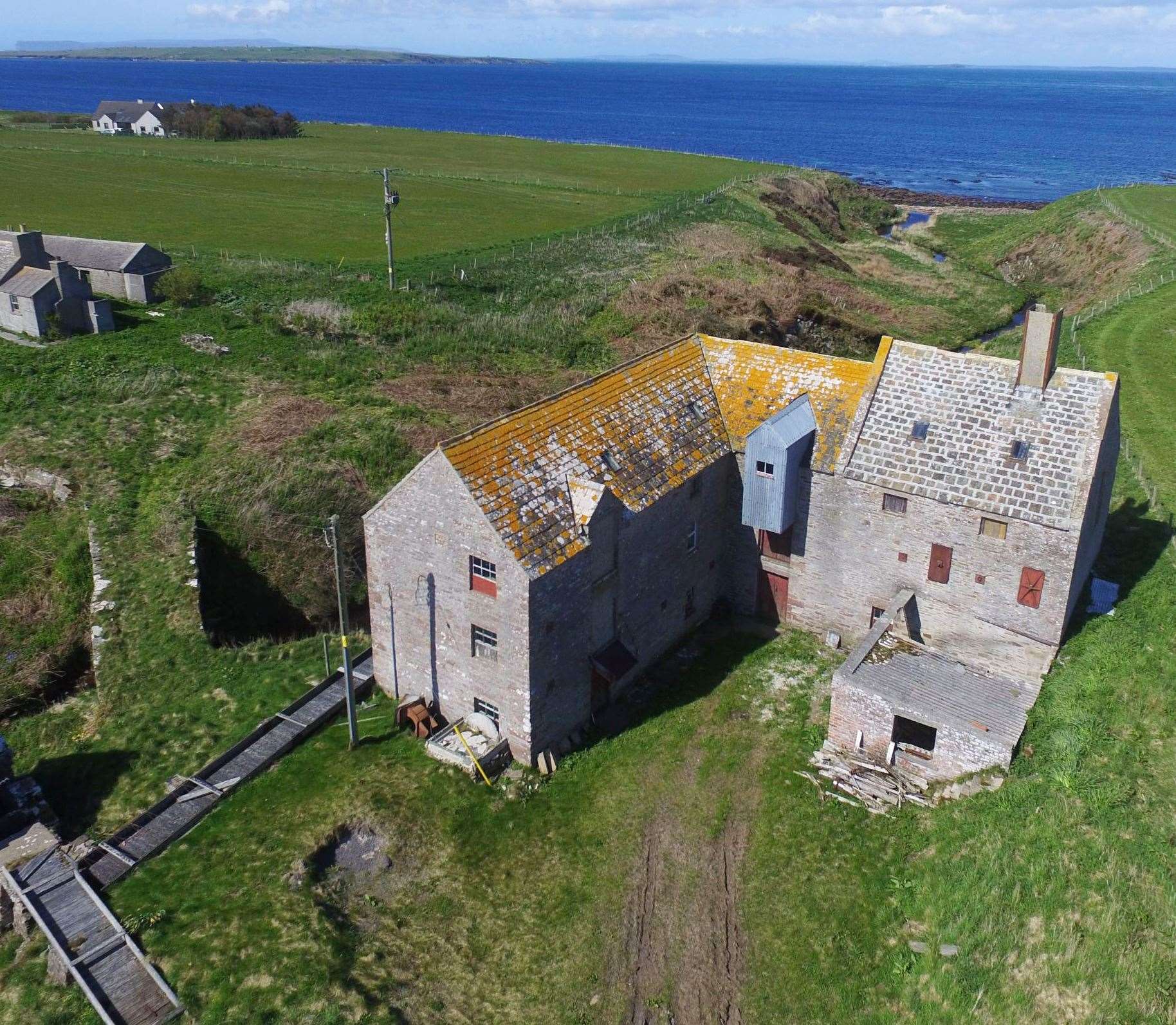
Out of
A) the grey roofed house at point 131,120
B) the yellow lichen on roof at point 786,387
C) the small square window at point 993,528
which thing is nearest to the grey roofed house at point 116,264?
the yellow lichen on roof at point 786,387

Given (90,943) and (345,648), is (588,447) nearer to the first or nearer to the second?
(345,648)

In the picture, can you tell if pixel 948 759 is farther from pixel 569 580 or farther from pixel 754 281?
pixel 754 281

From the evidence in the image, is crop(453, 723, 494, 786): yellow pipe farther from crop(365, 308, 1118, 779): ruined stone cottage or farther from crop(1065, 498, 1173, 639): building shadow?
crop(1065, 498, 1173, 639): building shadow

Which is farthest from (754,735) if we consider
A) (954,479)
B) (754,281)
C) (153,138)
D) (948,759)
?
(153,138)

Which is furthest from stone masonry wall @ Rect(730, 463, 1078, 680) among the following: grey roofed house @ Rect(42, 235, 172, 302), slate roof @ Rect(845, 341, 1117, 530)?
grey roofed house @ Rect(42, 235, 172, 302)

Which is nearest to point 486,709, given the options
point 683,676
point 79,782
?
point 683,676
